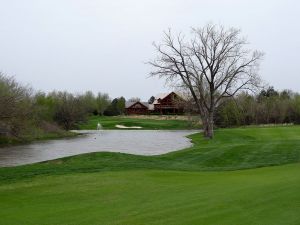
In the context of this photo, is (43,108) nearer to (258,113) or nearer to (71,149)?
(71,149)

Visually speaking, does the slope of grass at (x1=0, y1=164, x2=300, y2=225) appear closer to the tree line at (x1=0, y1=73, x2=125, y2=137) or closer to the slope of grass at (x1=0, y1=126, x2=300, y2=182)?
the slope of grass at (x1=0, y1=126, x2=300, y2=182)

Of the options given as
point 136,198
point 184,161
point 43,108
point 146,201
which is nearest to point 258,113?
point 43,108

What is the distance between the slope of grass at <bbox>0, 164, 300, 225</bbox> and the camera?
26.4ft

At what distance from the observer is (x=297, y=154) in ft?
77.8

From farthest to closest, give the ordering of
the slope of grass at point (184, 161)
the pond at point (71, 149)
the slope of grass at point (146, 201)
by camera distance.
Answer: the pond at point (71, 149) → the slope of grass at point (184, 161) → the slope of grass at point (146, 201)

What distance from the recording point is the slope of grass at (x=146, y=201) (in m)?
8.05

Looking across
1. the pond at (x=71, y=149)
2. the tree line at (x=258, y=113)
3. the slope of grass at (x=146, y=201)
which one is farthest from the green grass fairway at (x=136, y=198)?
the tree line at (x=258, y=113)

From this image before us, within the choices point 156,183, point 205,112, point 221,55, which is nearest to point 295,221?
point 156,183

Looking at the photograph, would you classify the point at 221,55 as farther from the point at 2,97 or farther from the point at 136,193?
the point at 136,193

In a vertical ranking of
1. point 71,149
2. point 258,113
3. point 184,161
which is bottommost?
point 71,149

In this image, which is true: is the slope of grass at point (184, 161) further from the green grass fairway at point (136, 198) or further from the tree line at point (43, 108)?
the tree line at point (43, 108)

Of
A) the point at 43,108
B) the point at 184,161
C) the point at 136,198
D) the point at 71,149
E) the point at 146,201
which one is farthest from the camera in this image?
the point at 43,108

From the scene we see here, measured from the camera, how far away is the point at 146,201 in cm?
1012

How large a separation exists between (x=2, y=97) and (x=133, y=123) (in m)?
69.8
